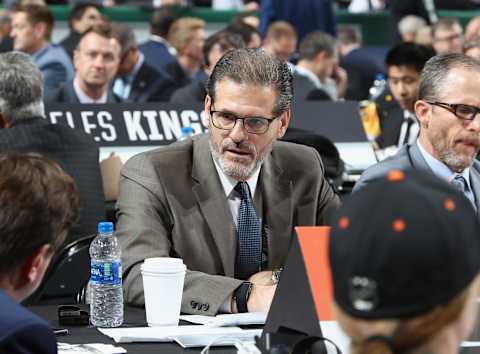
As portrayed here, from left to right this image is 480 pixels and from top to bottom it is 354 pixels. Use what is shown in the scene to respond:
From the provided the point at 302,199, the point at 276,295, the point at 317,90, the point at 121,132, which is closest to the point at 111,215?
the point at 121,132

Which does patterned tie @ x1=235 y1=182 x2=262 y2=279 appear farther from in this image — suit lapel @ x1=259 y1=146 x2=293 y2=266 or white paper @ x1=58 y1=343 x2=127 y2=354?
white paper @ x1=58 y1=343 x2=127 y2=354

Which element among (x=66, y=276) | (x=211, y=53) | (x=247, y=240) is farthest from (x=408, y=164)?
(x=211, y=53)

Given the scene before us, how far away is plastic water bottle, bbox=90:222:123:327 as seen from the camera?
3.41 metres

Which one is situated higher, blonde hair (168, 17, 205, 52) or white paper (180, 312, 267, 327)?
blonde hair (168, 17, 205, 52)

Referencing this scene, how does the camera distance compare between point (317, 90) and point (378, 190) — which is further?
point (317, 90)

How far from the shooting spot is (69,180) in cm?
251

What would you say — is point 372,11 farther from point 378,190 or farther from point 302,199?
point 378,190

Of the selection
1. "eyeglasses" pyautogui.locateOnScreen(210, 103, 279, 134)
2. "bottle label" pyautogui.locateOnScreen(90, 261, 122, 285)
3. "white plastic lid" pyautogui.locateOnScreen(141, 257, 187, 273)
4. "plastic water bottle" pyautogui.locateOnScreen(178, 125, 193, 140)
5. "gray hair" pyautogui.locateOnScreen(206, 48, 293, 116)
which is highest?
"gray hair" pyautogui.locateOnScreen(206, 48, 293, 116)

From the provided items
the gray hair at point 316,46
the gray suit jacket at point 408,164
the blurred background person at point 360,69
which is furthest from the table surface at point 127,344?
the blurred background person at point 360,69

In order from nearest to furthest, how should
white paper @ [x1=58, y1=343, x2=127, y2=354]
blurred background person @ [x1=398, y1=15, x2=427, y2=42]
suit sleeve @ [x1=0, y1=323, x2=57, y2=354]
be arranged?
1. suit sleeve @ [x1=0, y1=323, x2=57, y2=354]
2. white paper @ [x1=58, y1=343, x2=127, y2=354]
3. blurred background person @ [x1=398, y1=15, x2=427, y2=42]

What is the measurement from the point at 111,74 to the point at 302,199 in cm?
488

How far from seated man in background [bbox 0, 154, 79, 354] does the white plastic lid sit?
0.93m

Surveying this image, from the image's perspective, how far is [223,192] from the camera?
3.99m

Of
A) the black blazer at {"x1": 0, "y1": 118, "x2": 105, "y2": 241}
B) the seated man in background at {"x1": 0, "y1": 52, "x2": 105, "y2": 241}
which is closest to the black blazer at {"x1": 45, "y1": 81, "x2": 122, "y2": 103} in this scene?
the seated man in background at {"x1": 0, "y1": 52, "x2": 105, "y2": 241}
